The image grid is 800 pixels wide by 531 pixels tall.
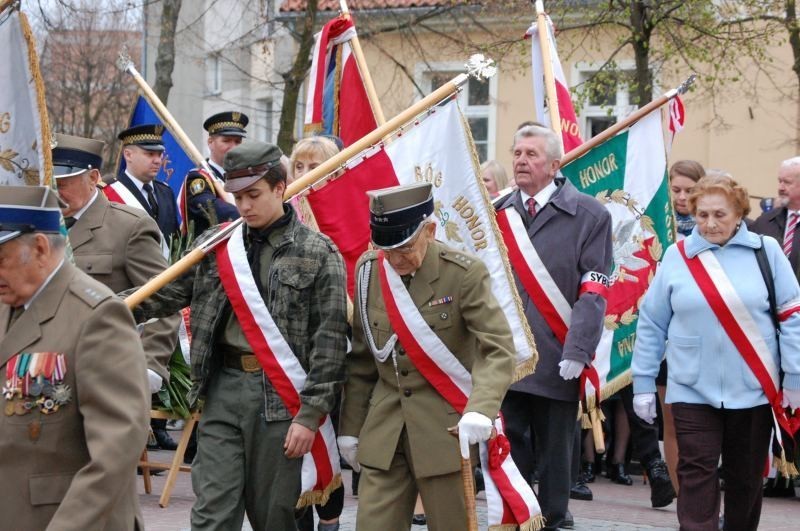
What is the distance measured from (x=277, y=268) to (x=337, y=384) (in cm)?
53

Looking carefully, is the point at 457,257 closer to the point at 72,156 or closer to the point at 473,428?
the point at 473,428

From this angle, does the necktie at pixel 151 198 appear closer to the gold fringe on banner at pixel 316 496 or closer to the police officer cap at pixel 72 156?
the police officer cap at pixel 72 156

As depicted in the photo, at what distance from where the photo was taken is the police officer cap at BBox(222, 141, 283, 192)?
19.6 ft

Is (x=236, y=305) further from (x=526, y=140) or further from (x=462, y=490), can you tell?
(x=526, y=140)

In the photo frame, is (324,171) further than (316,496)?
Yes

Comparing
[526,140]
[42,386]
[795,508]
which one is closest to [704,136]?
[795,508]

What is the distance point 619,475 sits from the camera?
10953mm

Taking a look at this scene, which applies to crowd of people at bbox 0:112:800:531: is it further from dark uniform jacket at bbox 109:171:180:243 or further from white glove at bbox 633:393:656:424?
dark uniform jacket at bbox 109:171:180:243

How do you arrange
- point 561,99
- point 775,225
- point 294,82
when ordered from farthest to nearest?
point 294,82 < point 775,225 < point 561,99

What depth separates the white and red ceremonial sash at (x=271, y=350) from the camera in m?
5.97

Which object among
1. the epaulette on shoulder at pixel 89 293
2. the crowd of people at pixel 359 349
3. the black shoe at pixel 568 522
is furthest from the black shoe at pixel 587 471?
the epaulette on shoulder at pixel 89 293

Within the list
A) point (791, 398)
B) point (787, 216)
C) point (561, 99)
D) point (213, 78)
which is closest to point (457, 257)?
point (791, 398)

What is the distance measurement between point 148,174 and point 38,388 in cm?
631

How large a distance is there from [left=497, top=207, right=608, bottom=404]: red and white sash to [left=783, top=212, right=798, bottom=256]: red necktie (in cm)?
292
